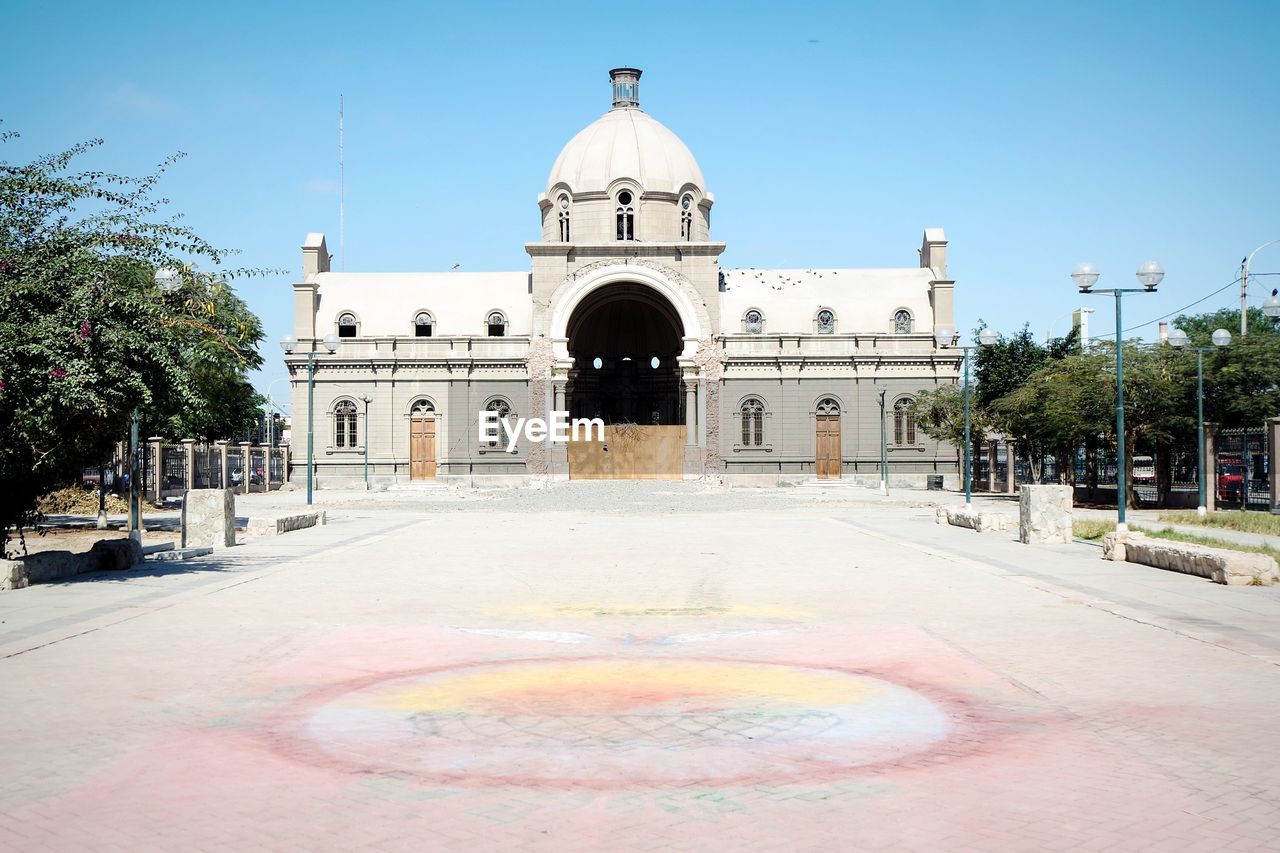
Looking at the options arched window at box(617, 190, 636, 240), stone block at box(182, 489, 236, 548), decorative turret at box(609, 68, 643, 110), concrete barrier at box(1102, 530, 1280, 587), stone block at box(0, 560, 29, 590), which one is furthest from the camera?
decorative turret at box(609, 68, 643, 110)

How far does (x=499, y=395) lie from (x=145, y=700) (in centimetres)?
5515

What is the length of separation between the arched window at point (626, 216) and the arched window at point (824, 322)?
425 inches

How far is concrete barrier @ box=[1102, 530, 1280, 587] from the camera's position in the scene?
15.2m

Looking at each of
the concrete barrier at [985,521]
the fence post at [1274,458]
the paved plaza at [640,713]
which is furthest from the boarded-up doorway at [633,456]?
the paved plaza at [640,713]

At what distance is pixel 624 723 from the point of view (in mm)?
7441

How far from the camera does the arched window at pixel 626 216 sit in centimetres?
6431

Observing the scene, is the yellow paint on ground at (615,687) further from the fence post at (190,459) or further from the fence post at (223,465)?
the fence post at (223,465)

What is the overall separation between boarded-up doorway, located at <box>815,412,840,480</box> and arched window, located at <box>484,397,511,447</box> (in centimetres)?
1617

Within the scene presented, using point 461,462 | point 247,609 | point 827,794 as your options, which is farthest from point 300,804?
point 461,462

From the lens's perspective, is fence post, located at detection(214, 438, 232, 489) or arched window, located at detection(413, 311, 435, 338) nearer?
fence post, located at detection(214, 438, 232, 489)

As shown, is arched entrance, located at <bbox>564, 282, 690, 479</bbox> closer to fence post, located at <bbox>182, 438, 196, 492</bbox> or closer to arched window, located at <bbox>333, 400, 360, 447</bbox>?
arched window, located at <bbox>333, 400, 360, 447</bbox>

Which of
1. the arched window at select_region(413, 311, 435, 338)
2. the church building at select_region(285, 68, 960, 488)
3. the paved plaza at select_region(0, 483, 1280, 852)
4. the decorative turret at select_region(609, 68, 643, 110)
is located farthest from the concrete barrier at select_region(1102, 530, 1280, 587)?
the decorative turret at select_region(609, 68, 643, 110)

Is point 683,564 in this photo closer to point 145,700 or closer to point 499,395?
point 145,700

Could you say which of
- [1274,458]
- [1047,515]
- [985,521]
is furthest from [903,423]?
[1047,515]
